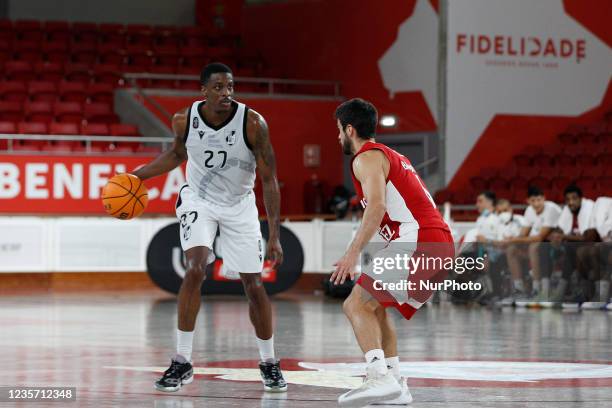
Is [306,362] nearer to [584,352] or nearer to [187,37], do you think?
[584,352]

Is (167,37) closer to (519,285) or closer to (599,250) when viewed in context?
(519,285)

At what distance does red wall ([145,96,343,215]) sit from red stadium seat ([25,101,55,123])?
4.76m

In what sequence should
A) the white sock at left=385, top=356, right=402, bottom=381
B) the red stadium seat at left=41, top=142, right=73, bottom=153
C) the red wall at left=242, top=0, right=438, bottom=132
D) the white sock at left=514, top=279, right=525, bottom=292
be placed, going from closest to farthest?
1. the white sock at left=385, top=356, right=402, bottom=381
2. the white sock at left=514, top=279, right=525, bottom=292
3. the red stadium seat at left=41, top=142, right=73, bottom=153
4. the red wall at left=242, top=0, right=438, bottom=132

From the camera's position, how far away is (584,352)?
11023 millimetres

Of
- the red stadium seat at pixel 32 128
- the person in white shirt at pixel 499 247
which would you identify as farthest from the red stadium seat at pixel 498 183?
the red stadium seat at pixel 32 128

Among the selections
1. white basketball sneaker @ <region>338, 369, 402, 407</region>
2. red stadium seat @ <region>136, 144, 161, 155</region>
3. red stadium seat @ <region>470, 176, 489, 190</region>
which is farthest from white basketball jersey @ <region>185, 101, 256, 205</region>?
red stadium seat @ <region>470, 176, 489, 190</region>

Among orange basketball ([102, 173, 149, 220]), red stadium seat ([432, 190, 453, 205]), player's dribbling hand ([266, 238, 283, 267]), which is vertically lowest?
player's dribbling hand ([266, 238, 283, 267])

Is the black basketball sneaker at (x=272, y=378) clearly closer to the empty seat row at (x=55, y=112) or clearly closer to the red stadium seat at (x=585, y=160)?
the empty seat row at (x=55, y=112)

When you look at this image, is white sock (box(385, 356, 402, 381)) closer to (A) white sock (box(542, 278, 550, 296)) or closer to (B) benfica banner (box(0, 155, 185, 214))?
(A) white sock (box(542, 278, 550, 296))

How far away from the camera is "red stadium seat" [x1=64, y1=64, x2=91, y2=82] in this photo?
27391 mm

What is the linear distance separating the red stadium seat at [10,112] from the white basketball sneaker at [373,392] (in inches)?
749

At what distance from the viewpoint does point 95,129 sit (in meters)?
24.7

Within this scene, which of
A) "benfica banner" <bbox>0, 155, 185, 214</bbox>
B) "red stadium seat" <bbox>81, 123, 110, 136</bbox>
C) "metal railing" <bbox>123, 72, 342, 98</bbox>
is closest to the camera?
"benfica banner" <bbox>0, 155, 185, 214</bbox>

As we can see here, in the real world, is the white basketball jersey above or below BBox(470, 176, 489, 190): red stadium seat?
below
